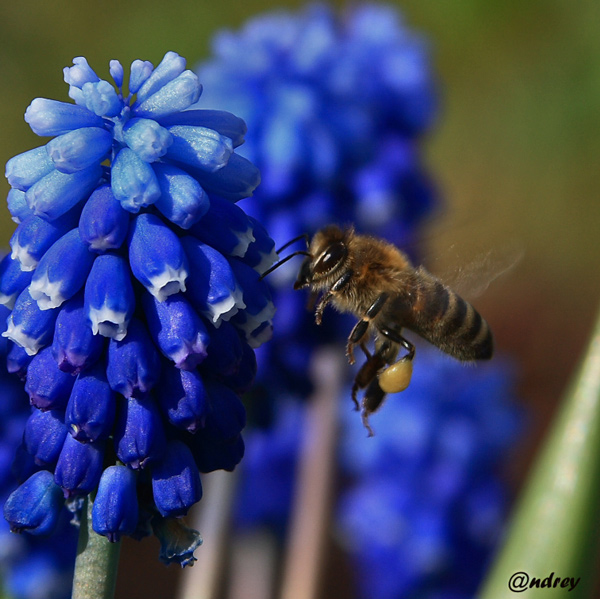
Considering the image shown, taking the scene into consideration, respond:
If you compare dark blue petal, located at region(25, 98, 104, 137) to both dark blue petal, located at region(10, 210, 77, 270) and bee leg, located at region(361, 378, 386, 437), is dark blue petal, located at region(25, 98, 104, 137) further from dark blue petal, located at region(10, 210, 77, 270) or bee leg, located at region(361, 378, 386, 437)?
bee leg, located at region(361, 378, 386, 437)

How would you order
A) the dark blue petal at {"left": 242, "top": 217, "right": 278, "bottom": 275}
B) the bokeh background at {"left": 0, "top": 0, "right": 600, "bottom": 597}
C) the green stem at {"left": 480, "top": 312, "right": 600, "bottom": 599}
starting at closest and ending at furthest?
the dark blue petal at {"left": 242, "top": 217, "right": 278, "bottom": 275}, the green stem at {"left": 480, "top": 312, "right": 600, "bottom": 599}, the bokeh background at {"left": 0, "top": 0, "right": 600, "bottom": 597}

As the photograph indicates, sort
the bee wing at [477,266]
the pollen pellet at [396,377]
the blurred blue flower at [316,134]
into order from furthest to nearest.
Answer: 1. the blurred blue flower at [316,134]
2. the bee wing at [477,266]
3. the pollen pellet at [396,377]

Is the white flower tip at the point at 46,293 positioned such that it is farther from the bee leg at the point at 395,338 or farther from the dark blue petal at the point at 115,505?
the bee leg at the point at 395,338

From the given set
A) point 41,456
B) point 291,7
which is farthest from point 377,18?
point 291,7

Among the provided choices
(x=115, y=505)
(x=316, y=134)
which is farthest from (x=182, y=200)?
(x=316, y=134)

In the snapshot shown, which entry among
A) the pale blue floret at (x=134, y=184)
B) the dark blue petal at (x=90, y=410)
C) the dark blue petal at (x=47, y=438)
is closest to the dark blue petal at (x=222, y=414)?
the dark blue petal at (x=90, y=410)

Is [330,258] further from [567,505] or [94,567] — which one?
[94,567]

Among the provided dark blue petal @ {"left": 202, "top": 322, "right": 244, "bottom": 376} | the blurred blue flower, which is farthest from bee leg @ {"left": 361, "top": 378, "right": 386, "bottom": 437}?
the blurred blue flower
